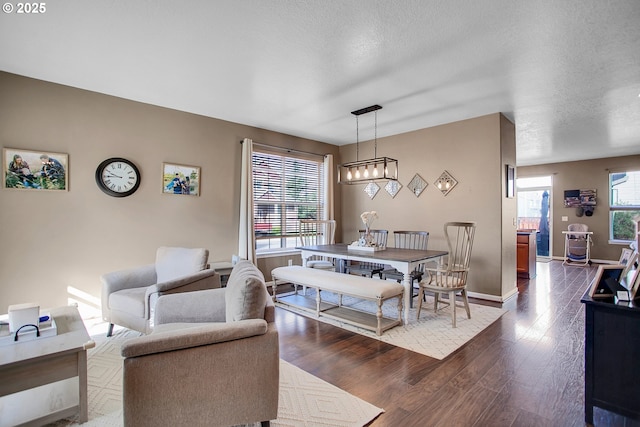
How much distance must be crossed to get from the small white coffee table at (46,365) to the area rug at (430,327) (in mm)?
2429

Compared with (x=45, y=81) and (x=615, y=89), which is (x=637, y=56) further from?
(x=45, y=81)

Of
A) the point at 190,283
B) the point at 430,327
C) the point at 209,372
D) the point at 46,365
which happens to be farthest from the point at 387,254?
the point at 46,365

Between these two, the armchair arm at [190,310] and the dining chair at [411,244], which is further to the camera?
the dining chair at [411,244]

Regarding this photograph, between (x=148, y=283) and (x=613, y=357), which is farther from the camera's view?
(x=148, y=283)

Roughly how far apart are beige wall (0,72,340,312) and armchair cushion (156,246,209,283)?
669 mm

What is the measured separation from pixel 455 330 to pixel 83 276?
14.3ft

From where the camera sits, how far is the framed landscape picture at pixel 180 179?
166 inches

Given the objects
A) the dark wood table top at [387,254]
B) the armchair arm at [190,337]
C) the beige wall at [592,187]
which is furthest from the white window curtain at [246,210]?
the beige wall at [592,187]

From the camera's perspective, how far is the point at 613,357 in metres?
1.80

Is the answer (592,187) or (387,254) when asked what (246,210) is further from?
(592,187)

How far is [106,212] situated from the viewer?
375cm

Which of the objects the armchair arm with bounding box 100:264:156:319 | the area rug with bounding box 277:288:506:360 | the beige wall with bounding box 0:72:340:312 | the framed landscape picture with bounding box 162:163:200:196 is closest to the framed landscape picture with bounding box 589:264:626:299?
the area rug with bounding box 277:288:506:360

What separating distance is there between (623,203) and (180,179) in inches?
405

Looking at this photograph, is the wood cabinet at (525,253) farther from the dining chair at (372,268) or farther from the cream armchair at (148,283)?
the cream armchair at (148,283)
